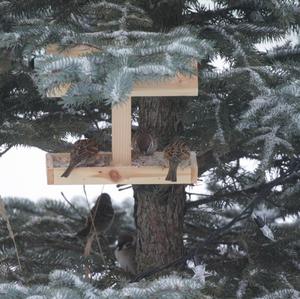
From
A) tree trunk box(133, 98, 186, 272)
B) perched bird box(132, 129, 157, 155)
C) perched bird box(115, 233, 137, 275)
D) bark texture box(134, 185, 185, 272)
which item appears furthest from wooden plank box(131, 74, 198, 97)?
perched bird box(115, 233, 137, 275)

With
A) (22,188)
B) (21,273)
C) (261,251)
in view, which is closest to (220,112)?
(261,251)

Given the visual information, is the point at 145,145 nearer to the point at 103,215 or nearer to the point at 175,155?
the point at 175,155

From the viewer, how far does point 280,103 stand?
274 centimetres

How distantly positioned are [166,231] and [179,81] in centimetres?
131

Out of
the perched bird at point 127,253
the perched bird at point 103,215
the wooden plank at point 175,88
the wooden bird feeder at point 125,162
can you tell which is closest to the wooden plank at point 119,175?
the wooden bird feeder at point 125,162

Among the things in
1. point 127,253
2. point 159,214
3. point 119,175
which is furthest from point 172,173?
point 127,253

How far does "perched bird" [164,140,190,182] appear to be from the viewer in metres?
2.97

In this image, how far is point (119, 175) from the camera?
301cm

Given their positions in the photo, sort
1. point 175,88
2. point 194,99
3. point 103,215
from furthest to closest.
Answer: point 103,215 → point 194,99 → point 175,88

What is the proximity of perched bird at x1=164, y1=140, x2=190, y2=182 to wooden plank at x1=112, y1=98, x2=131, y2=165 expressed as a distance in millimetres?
150

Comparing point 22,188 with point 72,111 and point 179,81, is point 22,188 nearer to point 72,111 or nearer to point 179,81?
point 72,111

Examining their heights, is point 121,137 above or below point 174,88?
below

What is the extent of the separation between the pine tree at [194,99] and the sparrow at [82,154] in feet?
0.56

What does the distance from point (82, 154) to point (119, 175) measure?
16cm
